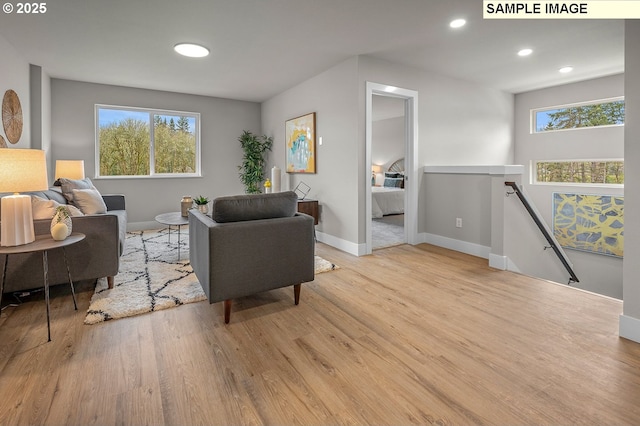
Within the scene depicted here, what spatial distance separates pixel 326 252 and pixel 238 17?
272cm

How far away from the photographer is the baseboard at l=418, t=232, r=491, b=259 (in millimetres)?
4062

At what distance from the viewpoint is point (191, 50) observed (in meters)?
3.70

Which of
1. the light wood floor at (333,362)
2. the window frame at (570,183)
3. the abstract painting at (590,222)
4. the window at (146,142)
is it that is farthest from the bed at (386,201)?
the light wood floor at (333,362)

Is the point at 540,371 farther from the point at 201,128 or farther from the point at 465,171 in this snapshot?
the point at 201,128

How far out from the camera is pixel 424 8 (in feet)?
9.16

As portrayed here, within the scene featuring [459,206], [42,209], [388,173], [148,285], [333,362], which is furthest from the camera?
[388,173]

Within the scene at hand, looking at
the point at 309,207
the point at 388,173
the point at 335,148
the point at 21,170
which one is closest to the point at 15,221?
the point at 21,170

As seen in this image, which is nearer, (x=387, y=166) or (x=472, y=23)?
(x=472, y=23)

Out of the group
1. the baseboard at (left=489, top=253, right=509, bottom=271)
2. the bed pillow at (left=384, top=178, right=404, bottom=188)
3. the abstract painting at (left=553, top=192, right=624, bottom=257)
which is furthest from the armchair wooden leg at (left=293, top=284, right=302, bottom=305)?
the bed pillow at (left=384, top=178, right=404, bottom=188)

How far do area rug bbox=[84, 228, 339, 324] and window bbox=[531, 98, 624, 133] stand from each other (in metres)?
4.61

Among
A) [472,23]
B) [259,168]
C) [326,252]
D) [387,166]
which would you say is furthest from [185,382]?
[387,166]

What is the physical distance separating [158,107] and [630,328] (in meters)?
6.46

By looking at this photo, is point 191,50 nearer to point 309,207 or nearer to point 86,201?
point 86,201

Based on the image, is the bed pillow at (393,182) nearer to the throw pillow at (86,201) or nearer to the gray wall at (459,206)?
the gray wall at (459,206)
